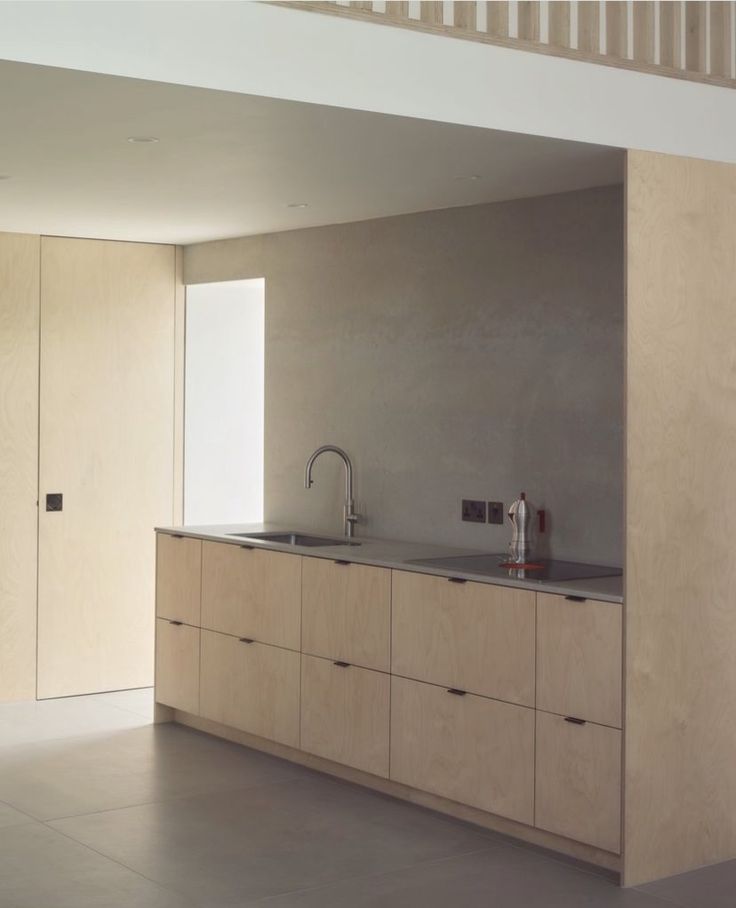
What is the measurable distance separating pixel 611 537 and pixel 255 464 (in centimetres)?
280

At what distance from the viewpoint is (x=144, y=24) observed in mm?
3189

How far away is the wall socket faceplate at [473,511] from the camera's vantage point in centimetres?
525

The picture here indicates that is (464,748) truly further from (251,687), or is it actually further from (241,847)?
(251,687)

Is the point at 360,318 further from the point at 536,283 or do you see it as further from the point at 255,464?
the point at 255,464

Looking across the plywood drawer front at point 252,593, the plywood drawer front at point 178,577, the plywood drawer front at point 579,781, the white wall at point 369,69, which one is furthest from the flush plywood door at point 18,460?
the white wall at point 369,69

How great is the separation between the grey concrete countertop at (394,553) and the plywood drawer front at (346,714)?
42cm

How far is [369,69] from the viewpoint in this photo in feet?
11.6

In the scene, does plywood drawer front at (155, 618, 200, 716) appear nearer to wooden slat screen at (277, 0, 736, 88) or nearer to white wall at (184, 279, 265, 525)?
white wall at (184, 279, 265, 525)

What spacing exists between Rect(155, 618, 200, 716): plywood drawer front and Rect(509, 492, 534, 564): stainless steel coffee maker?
162 cm

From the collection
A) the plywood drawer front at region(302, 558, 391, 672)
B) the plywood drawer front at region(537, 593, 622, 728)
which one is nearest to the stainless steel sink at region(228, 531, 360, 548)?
the plywood drawer front at region(302, 558, 391, 672)

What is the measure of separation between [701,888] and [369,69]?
261cm

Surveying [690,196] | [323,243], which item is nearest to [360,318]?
[323,243]

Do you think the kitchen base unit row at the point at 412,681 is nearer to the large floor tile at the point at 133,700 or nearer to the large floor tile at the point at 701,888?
the large floor tile at the point at 701,888

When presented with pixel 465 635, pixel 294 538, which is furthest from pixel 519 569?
pixel 294 538
